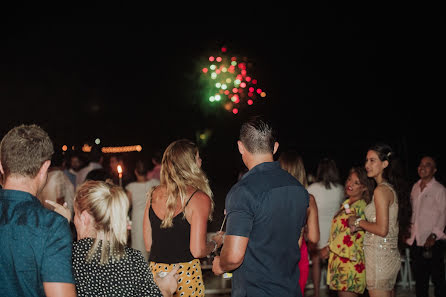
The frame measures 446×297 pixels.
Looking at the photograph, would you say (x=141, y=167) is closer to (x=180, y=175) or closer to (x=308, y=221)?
(x=308, y=221)

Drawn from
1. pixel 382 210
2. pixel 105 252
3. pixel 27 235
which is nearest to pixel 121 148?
pixel 382 210

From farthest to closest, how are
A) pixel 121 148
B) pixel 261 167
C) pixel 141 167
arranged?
pixel 121 148, pixel 141 167, pixel 261 167

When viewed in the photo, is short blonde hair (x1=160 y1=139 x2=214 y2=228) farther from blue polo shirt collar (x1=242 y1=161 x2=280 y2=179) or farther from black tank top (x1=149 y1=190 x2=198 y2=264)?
blue polo shirt collar (x1=242 y1=161 x2=280 y2=179)

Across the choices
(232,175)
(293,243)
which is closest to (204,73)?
(232,175)

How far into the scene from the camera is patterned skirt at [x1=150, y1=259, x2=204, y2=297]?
3965 mm

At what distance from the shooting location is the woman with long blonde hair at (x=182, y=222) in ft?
12.8

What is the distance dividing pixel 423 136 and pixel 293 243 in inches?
709

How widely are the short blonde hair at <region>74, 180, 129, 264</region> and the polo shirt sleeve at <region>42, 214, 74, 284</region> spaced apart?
0.51 m

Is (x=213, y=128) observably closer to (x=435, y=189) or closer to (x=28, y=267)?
(x=435, y=189)

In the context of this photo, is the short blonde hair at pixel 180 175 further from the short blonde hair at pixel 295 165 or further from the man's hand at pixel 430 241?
the man's hand at pixel 430 241

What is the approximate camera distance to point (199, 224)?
3.86 metres

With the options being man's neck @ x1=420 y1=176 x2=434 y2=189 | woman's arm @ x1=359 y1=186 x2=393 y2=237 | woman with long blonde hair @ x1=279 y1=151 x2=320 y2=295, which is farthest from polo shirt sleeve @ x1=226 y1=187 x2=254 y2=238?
man's neck @ x1=420 y1=176 x2=434 y2=189

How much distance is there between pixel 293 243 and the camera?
3057 mm

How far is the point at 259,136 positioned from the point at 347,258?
2855 mm
